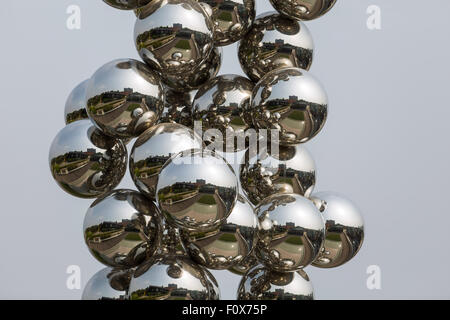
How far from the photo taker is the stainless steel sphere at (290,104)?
828 mm

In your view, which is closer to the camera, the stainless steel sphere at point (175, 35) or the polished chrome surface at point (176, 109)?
the stainless steel sphere at point (175, 35)

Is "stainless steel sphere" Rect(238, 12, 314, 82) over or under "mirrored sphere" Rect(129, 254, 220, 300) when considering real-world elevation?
over

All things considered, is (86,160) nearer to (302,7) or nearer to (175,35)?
(175,35)

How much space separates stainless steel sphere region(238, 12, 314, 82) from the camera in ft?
2.93

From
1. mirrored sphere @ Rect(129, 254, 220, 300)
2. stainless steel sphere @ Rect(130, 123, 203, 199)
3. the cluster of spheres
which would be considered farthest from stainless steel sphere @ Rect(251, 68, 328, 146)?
mirrored sphere @ Rect(129, 254, 220, 300)

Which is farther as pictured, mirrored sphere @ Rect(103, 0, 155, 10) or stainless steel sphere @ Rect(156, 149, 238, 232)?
mirrored sphere @ Rect(103, 0, 155, 10)

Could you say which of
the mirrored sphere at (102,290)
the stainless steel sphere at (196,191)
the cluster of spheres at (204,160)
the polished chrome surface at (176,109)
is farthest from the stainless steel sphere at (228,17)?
the mirrored sphere at (102,290)

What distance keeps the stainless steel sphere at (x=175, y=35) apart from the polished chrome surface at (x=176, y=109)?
0.13 m

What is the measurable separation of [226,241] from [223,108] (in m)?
0.21

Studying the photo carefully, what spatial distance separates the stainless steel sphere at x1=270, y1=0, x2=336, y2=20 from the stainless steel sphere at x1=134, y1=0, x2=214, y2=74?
13 cm

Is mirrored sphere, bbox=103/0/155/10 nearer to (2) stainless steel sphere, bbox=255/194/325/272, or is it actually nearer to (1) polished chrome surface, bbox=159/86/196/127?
(1) polished chrome surface, bbox=159/86/196/127

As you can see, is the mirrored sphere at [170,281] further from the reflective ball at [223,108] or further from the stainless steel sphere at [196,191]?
the reflective ball at [223,108]

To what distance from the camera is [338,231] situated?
0.94m

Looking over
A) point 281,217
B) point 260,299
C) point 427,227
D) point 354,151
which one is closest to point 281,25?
point 281,217
